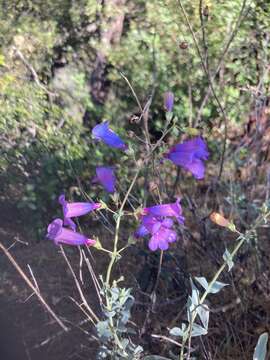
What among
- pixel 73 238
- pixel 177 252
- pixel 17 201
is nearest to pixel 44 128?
pixel 17 201

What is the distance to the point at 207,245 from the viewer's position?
11.0ft

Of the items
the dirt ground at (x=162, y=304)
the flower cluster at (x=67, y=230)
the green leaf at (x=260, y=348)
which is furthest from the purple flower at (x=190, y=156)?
the dirt ground at (x=162, y=304)

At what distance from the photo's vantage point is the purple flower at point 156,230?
196cm

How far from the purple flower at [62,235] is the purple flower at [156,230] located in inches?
6.2

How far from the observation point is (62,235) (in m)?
2.05

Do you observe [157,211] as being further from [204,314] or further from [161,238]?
[204,314]

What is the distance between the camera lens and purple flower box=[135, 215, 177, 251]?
77.2 inches

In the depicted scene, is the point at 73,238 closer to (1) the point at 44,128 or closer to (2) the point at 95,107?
(1) the point at 44,128

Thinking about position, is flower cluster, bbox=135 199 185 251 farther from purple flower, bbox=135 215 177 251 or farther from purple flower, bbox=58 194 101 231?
purple flower, bbox=58 194 101 231

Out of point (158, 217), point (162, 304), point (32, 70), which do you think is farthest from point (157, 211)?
point (32, 70)

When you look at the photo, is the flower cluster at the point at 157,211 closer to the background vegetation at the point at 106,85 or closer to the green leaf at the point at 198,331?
the green leaf at the point at 198,331

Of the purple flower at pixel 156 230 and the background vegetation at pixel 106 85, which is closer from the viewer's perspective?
the purple flower at pixel 156 230

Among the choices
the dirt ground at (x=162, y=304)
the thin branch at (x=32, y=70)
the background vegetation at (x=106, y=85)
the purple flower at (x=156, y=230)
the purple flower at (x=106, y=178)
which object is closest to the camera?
the purple flower at (x=156, y=230)

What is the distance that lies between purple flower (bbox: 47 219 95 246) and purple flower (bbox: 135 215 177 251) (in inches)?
6.2
